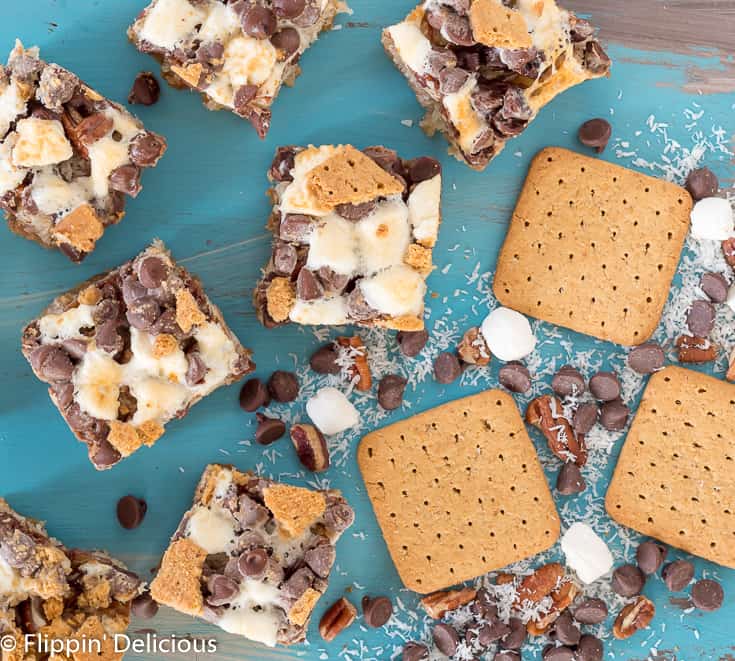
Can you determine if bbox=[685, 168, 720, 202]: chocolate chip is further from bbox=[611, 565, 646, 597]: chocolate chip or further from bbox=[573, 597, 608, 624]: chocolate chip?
bbox=[573, 597, 608, 624]: chocolate chip

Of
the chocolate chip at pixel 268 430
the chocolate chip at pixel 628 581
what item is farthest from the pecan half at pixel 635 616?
the chocolate chip at pixel 268 430

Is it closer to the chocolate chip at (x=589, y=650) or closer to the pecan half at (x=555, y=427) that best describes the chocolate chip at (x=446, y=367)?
the pecan half at (x=555, y=427)

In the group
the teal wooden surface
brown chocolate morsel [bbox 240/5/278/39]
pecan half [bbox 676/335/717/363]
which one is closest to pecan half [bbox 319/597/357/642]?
the teal wooden surface


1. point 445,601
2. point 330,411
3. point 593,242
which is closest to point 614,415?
point 593,242

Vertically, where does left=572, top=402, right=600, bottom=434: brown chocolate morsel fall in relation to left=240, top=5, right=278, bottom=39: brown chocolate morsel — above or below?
below

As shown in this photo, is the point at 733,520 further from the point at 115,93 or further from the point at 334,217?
the point at 115,93

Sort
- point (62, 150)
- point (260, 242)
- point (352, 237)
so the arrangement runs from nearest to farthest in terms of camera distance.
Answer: point (62, 150)
point (352, 237)
point (260, 242)

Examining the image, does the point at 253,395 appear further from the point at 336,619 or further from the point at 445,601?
the point at 445,601
